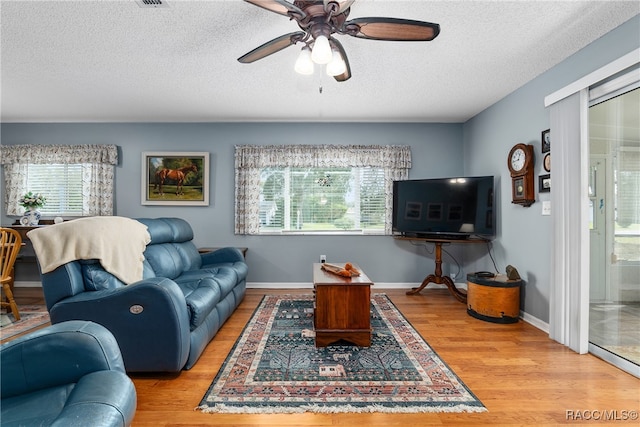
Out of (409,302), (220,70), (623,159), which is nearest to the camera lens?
(623,159)

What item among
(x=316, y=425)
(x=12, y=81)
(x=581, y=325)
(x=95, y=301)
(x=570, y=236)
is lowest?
(x=316, y=425)

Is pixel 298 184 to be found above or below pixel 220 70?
below

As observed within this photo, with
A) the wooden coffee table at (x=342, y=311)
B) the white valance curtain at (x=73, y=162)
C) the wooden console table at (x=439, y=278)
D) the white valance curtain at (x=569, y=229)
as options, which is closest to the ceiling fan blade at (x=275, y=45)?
the wooden coffee table at (x=342, y=311)

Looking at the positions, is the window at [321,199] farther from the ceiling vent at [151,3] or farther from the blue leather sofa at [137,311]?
the ceiling vent at [151,3]

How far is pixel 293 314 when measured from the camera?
3537 mm

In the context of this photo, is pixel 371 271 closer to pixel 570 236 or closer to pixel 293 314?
pixel 293 314

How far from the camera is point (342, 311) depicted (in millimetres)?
2650

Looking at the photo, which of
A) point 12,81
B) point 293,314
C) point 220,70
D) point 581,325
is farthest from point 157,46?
point 581,325

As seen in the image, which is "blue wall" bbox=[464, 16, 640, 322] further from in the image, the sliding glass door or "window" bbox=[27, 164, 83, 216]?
"window" bbox=[27, 164, 83, 216]

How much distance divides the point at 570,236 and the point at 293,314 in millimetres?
2660

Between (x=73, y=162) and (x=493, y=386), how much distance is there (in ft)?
18.7

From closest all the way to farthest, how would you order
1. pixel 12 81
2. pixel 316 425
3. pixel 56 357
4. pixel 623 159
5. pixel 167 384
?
pixel 56 357 → pixel 316 425 → pixel 167 384 → pixel 623 159 → pixel 12 81

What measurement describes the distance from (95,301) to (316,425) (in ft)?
5.29

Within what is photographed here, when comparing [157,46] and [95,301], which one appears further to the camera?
[157,46]
